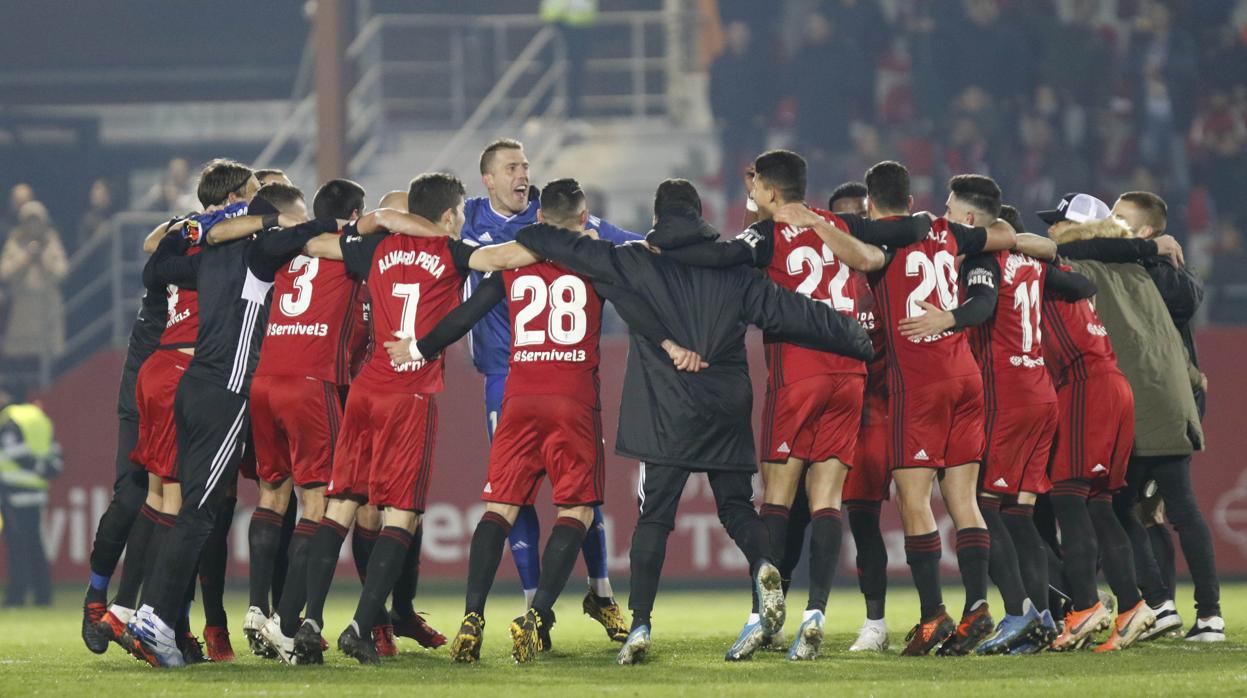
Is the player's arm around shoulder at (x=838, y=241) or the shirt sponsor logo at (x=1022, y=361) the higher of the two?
the player's arm around shoulder at (x=838, y=241)

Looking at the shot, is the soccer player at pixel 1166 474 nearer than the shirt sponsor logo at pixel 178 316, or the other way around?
the shirt sponsor logo at pixel 178 316

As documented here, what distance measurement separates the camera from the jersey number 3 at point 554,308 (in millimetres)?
7543

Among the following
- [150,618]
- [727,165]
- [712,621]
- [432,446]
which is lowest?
[712,621]

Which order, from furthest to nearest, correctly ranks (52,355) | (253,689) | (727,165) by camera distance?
1. (727,165)
2. (52,355)
3. (253,689)

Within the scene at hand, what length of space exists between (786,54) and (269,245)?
461 inches

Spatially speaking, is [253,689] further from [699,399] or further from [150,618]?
[699,399]

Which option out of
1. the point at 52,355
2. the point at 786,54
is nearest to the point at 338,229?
the point at 52,355

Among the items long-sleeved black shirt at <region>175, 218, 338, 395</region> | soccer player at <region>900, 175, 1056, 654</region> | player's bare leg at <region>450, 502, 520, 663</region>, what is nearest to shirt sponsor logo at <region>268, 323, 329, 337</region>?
long-sleeved black shirt at <region>175, 218, 338, 395</region>

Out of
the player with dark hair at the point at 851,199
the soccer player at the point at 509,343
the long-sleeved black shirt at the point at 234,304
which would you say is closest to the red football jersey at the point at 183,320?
the long-sleeved black shirt at the point at 234,304

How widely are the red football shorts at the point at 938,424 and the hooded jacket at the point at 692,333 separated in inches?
Result: 16.1

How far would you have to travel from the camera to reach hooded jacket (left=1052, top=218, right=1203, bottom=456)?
862cm

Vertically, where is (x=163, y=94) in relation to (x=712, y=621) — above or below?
above

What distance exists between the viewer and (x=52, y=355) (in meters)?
16.2

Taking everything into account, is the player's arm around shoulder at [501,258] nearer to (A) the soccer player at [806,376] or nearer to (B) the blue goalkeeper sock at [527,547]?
(A) the soccer player at [806,376]
